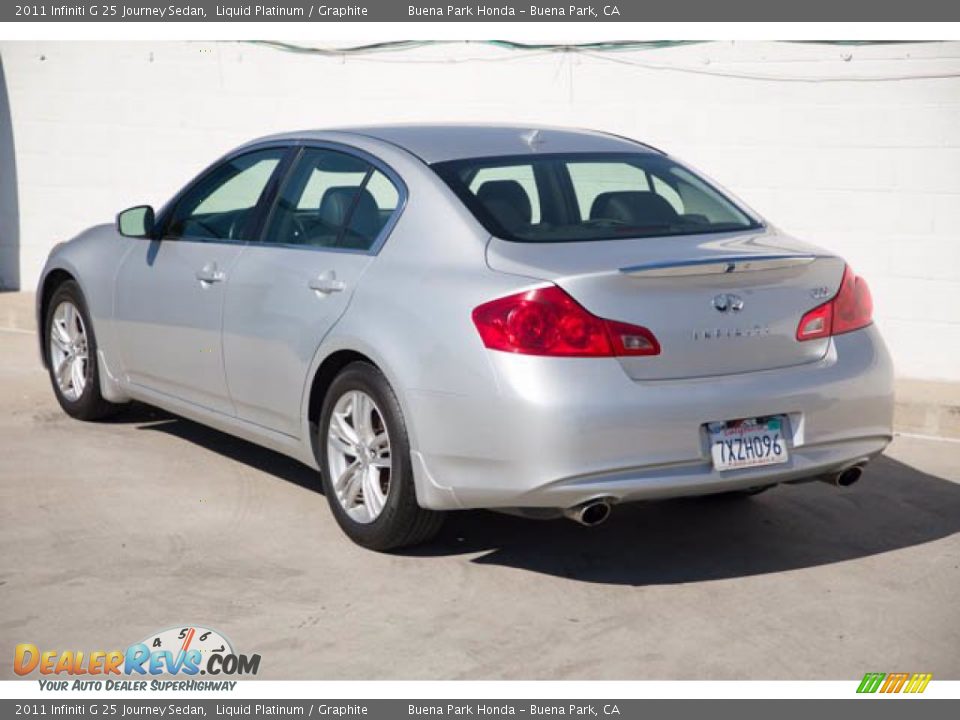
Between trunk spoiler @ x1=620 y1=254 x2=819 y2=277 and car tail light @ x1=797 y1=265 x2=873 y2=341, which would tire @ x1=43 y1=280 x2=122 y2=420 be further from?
car tail light @ x1=797 y1=265 x2=873 y2=341

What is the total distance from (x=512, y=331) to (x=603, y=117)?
559 centimetres

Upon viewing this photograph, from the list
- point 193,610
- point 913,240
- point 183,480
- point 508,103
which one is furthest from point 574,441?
point 508,103

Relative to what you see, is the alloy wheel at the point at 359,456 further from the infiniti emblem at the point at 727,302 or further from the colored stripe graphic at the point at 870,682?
the colored stripe graphic at the point at 870,682

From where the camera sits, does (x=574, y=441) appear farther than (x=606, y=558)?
No

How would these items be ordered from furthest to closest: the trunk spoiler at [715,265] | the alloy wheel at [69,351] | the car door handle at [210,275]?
the alloy wheel at [69,351] → the car door handle at [210,275] → the trunk spoiler at [715,265]

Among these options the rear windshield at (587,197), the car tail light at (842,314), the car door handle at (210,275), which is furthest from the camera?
the car door handle at (210,275)

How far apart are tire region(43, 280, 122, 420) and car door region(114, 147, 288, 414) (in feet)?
1.41

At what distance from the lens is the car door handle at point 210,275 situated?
6.67 m

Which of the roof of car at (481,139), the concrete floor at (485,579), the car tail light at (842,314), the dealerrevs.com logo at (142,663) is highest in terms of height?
the roof of car at (481,139)

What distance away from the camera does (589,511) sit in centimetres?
524

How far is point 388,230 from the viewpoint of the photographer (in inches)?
231

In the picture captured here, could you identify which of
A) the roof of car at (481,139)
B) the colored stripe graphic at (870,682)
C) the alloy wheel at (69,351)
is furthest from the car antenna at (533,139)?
the alloy wheel at (69,351)

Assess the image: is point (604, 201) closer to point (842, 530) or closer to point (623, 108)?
point (842, 530)
